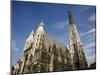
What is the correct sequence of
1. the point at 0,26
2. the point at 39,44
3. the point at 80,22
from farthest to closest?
1. the point at 80,22
2. the point at 39,44
3. the point at 0,26

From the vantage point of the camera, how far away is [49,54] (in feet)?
7.64

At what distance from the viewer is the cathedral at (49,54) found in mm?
2254

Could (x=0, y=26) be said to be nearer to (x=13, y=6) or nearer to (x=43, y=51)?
(x=13, y=6)

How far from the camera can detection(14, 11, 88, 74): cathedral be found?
2.25 metres

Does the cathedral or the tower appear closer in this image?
the cathedral

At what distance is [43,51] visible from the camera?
2309 mm

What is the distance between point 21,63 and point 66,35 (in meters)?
0.58

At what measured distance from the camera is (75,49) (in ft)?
7.97

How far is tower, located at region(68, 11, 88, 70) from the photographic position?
2.41 metres

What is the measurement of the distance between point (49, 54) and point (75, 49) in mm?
314

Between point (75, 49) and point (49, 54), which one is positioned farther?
point (75, 49)

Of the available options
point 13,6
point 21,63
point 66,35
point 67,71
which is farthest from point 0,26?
point 67,71

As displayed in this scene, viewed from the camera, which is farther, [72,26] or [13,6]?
[72,26]

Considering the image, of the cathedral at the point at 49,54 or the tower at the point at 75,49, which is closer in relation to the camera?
the cathedral at the point at 49,54
